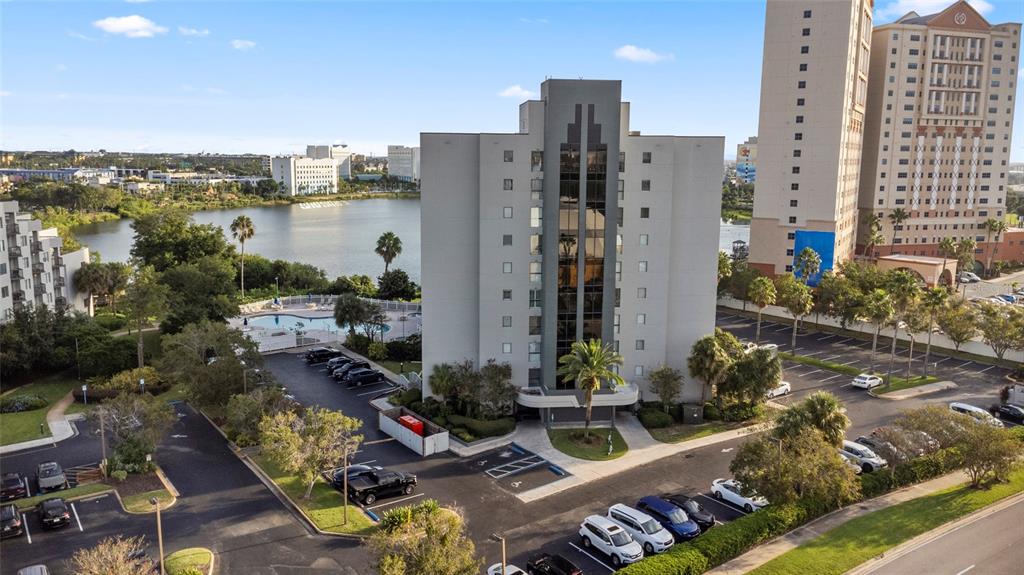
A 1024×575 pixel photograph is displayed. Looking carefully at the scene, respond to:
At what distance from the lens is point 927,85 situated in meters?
109

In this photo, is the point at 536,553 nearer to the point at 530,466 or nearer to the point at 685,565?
the point at 685,565

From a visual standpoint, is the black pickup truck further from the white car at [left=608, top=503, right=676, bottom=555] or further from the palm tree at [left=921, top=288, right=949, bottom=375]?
the palm tree at [left=921, top=288, right=949, bottom=375]

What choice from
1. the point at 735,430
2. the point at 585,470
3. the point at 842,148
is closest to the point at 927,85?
the point at 842,148

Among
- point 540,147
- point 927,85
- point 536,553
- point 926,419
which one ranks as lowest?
point 536,553

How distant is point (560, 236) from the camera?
151 ft

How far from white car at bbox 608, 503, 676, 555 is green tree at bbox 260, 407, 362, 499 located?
13.5m

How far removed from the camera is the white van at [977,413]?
1472 inches

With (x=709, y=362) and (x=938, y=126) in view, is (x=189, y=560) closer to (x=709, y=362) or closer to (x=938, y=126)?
(x=709, y=362)

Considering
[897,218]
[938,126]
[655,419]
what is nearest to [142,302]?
[655,419]

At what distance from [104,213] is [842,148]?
178 m

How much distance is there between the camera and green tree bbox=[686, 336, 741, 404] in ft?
155

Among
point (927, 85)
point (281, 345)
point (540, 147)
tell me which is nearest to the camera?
point (540, 147)

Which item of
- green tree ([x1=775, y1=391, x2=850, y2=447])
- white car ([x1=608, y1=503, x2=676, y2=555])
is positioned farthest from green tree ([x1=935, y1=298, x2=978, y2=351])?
white car ([x1=608, y1=503, x2=676, y2=555])

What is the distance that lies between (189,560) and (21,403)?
2822 centimetres
